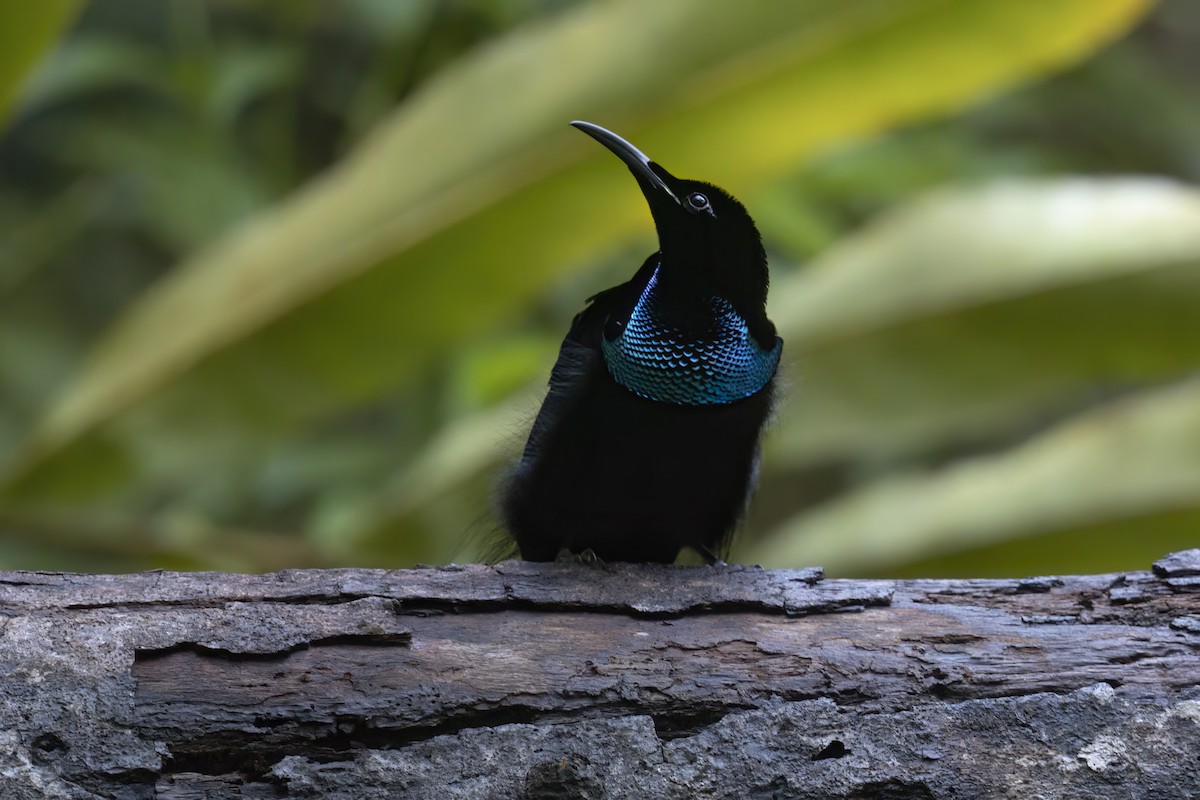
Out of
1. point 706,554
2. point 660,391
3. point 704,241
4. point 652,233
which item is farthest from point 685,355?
point 652,233

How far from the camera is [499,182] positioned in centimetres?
395

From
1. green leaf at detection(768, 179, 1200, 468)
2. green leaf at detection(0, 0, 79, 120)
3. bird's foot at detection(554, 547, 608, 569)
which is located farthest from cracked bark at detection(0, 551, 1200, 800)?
green leaf at detection(0, 0, 79, 120)

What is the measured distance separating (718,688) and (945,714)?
0.38 meters

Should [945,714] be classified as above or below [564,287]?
below

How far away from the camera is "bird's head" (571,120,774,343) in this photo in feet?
7.98

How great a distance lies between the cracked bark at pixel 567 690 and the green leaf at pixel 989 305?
6.32 feet

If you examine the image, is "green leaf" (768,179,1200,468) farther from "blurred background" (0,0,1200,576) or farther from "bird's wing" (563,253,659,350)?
"bird's wing" (563,253,659,350)

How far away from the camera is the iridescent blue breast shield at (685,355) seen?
8.10 feet

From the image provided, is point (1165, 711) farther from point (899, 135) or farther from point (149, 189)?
point (149, 189)

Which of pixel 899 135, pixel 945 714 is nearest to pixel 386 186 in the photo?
pixel 945 714

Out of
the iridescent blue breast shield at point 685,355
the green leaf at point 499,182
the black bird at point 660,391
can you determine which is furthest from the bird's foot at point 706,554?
the green leaf at point 499,182

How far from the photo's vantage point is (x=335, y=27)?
22.2ft

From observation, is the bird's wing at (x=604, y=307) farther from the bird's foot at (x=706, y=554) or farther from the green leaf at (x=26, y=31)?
the green leaf at (x=26, y=31)

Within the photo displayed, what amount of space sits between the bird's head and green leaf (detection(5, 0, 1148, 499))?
1486 millimetres
